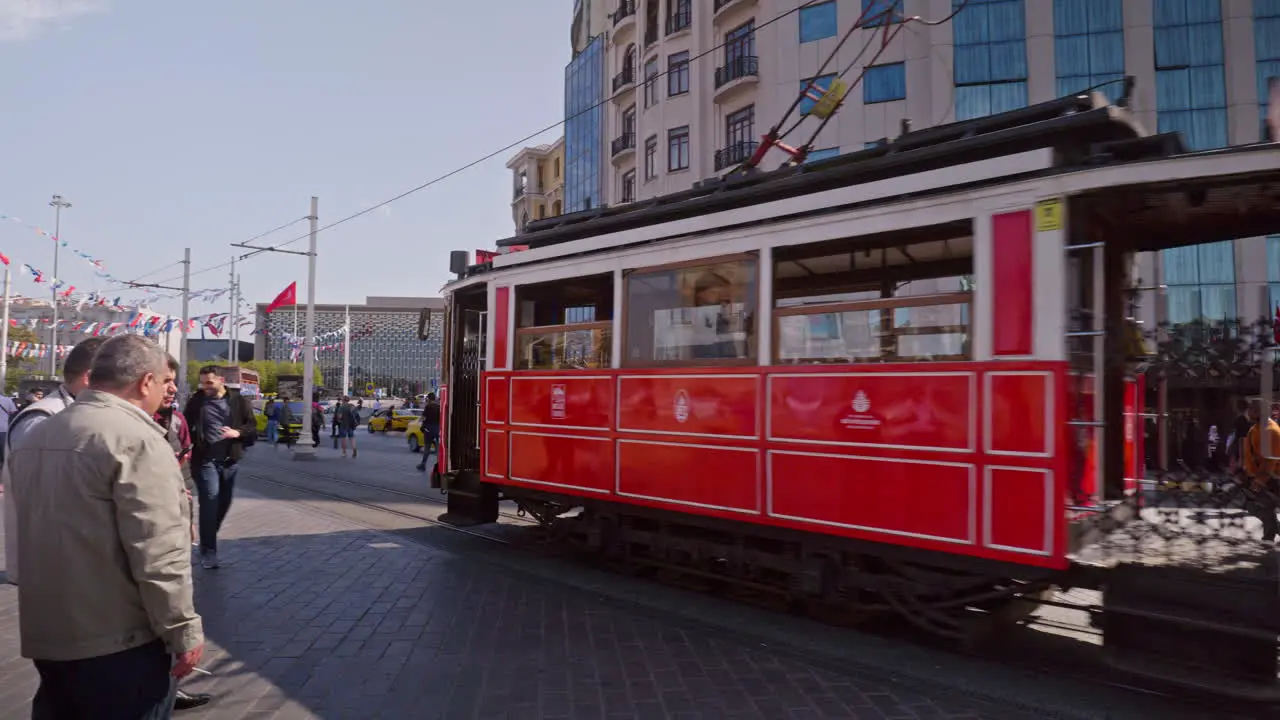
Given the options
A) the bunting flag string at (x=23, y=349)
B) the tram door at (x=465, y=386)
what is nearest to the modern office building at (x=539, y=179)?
the bunting flag string at (x=23, y=349)

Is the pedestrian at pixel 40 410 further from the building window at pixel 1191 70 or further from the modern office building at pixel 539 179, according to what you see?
the modern office building at pixel 539 179

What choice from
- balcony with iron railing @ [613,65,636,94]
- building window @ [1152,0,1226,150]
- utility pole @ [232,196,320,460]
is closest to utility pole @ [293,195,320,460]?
utility pole @ [232,196,320,460]

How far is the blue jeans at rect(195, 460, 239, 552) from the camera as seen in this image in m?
7.05

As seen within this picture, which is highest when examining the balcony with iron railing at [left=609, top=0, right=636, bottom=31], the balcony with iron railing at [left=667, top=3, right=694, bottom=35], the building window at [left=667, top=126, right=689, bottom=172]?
the balcony with iron railing at [left=609, top=0, right=636, bottom=31]

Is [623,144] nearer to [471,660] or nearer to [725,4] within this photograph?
[725,4]

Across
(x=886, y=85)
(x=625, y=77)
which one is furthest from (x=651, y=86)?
(x=886, y=85)

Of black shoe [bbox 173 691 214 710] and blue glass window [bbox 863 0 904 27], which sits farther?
blue glass window [bbox 863 0 904 27]

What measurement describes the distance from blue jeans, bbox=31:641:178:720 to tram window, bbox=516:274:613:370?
15.6 ft

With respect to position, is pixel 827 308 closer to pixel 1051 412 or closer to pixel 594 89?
pixel 1051 412

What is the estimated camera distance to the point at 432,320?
33.5 ft

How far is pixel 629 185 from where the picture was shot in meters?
33.9

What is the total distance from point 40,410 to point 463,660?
2598 mm

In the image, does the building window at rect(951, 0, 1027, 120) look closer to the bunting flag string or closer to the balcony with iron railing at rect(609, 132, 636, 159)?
the balcony with iron railing at rect(609, 132, 636, 159)

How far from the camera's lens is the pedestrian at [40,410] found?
285 cm
